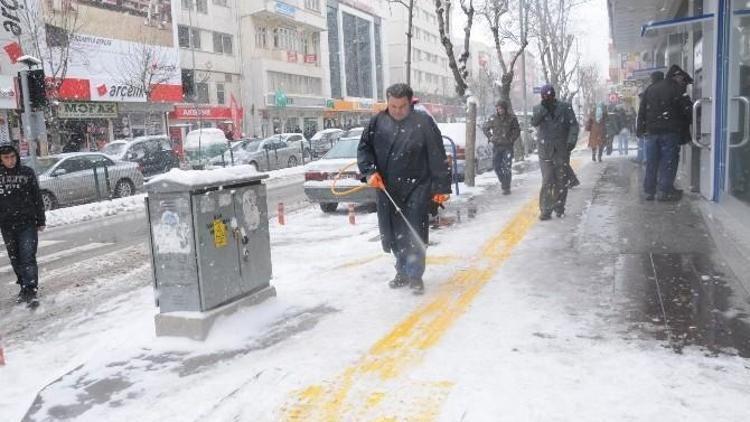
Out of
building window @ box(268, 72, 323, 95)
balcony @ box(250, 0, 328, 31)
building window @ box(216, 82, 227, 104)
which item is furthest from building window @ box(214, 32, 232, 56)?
building window @ box(268, 72, 323, 95)

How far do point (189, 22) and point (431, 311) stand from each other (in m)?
41.9

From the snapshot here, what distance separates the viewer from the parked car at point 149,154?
22.4m

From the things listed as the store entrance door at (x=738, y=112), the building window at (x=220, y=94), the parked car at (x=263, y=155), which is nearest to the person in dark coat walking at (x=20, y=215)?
the store entrance door at (x=738, y=112)

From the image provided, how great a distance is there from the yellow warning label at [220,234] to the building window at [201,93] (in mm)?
39981

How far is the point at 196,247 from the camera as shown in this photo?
469cm

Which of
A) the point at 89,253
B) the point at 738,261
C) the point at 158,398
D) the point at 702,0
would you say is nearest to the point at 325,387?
the point at 158,398

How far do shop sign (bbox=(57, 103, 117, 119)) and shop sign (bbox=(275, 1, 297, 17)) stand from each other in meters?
18.6

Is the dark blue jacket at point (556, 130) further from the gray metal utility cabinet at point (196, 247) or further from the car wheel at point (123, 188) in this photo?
the car wheel at point (123, 188)

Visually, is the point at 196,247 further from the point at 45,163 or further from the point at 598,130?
the point at 598,130

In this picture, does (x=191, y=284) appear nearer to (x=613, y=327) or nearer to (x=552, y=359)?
(x=552, y=359)

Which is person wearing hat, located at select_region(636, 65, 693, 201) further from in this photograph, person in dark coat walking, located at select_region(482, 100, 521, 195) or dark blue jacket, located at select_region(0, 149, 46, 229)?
dark blue jacket, located at select_region(0, 149, 46, 229)

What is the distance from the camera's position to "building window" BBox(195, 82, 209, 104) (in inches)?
1709

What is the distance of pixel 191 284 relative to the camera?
15.7 feet

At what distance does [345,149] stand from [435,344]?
9.06m
